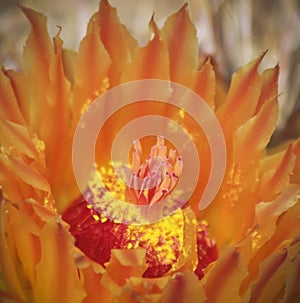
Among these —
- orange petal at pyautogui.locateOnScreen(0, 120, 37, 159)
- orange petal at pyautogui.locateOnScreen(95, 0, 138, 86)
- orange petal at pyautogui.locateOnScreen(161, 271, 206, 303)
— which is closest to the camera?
orange petal at pyautogui.locateOnScreen(161, 271, 206, 303)

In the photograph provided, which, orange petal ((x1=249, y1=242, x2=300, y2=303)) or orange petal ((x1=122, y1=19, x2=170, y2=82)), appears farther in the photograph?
orange petal ((x1=122, y1=19, x2=170, y2=82))

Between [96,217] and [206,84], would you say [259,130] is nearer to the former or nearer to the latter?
[206,84]

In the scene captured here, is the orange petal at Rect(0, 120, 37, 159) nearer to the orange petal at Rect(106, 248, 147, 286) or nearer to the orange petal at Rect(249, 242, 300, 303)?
the orange petal at Rect(106, 248, 147, 286)

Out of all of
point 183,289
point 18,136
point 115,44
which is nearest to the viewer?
point 183,289

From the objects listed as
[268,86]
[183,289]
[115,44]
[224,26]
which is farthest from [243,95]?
[224,26]

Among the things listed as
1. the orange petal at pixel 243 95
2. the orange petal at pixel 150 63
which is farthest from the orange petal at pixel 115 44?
the orange petal at pixel 243 95

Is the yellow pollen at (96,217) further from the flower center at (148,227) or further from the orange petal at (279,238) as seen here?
the orange petal at (279,238)

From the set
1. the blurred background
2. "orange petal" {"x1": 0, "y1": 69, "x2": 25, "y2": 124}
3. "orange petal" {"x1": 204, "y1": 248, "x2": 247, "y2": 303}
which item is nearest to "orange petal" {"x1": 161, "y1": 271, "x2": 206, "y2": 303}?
"orange petal" {"x1": 204, "y1": 248, "x2": 247, "y2": 303}
